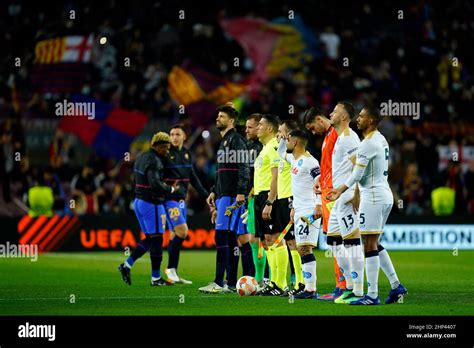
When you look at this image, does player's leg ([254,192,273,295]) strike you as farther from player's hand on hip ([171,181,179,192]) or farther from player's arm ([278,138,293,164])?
player's hand on hip ([171,181,179,192])

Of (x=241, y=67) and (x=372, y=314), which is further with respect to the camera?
(x=241, y=67)

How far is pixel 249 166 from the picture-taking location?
15945 millimetres

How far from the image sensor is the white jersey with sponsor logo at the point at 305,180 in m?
14.6

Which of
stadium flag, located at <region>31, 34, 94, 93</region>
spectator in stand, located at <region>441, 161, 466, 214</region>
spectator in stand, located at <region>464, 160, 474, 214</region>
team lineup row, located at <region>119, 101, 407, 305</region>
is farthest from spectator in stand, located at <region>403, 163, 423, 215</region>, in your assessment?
team lineup row, located at <region>119, 101, 407, 305</region>

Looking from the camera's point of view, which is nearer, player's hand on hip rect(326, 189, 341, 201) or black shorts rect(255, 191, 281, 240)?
player's hand on hip rect(326, 189, 341, 201)

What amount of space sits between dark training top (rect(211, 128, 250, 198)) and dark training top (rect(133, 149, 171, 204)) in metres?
1.32

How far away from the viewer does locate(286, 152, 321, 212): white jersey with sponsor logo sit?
47.8 feet

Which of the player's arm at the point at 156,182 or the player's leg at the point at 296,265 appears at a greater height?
the player's arm at the point at 156,182

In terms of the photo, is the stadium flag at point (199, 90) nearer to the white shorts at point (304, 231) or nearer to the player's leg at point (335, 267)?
the white shorts at point (304, 231)

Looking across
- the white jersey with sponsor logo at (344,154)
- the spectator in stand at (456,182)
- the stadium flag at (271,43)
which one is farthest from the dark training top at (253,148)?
the stadium flag at (271,43)

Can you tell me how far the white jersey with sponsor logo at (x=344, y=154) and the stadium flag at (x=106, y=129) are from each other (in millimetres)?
15832
